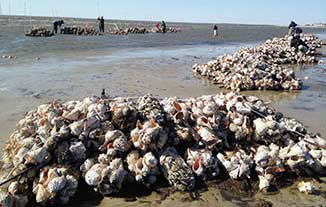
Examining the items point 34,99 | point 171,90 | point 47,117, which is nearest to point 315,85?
point 171,90

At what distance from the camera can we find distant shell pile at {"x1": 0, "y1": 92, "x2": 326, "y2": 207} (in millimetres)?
5570

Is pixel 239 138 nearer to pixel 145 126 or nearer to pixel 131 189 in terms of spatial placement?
pixel 145 126

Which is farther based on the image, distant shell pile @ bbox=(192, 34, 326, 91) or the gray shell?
distant shell pile @ bbox=(192, 34, 326, 91)

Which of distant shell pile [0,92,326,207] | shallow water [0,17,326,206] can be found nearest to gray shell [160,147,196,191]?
distant shell pile [0,92,326,207]

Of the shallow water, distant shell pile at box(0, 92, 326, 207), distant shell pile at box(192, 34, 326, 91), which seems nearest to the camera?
distant shell pile at box(0, 92, 326, 207)

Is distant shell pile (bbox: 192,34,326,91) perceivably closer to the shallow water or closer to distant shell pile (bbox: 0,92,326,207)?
the shallow water

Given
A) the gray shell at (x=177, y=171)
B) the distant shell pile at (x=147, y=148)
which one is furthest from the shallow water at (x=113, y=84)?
the distant shell pile at (x=147, y=148)

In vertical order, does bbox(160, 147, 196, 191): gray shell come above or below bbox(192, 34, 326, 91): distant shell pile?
below

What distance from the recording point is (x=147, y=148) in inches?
234

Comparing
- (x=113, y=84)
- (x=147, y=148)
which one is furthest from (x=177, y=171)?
(x=113, y=84)

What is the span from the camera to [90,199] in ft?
18.1

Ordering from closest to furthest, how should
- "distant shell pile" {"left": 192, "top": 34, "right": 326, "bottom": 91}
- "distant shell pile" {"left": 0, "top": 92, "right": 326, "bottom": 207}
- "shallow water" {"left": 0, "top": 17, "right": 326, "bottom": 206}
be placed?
"distant shell pile" {"left": 0, "top": 92, "right": 326, "bottom": 207}, "shallow water" {"left": 0, "top": 17, "right": 326, "bottom": 206}, "distant shell pile" {"left": 192, "top": 34, "right": 326, "bottom": 91}

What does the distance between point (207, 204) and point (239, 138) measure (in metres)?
1.45

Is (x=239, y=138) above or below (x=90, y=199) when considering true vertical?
above
